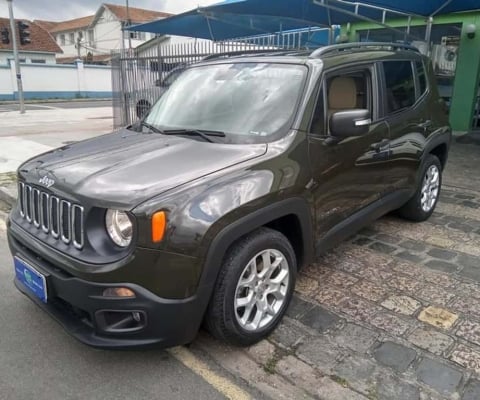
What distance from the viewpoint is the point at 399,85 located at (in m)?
4.10

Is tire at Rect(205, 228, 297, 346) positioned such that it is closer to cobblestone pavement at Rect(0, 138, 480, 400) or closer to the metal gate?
cobblestone pavement at Rect(0, 138, 480, 400)

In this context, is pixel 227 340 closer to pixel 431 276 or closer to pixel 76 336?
pixel 76 336

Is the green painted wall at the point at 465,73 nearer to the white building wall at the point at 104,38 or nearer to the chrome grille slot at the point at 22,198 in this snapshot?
the chrome grille slot at the point at 22,198

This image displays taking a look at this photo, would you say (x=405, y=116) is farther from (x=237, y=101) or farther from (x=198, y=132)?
(x=198, y=132)

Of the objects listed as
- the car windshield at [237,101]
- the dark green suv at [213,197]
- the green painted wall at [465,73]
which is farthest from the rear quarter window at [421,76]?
the green painted wall at [465,73]

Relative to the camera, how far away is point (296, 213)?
283 cm

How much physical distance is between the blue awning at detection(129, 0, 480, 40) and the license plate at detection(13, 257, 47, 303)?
5.72 m

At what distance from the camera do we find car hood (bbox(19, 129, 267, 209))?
231cm

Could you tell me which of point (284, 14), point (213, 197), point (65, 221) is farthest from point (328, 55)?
point (284, 14)

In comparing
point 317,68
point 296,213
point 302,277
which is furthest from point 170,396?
point 317,68

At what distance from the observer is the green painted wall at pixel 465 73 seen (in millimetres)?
9570

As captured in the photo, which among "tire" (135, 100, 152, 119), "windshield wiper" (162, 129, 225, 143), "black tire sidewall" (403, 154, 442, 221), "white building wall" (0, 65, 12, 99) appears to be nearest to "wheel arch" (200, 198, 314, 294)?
"windshield wiper" (162, 129, 225, 143)

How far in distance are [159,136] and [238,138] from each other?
648 mm

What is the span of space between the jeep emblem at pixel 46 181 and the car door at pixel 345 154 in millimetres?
1669
